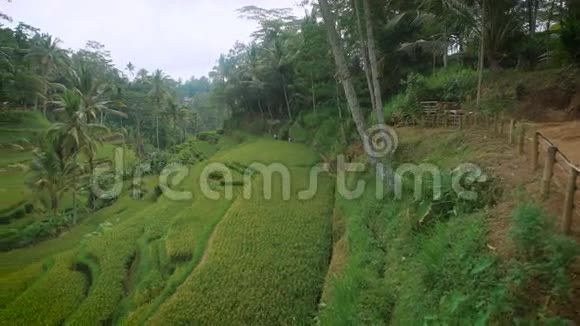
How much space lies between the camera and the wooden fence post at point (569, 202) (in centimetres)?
415

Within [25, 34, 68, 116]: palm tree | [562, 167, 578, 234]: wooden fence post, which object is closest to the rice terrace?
[562, 167, 578, 234]: wooden fence post

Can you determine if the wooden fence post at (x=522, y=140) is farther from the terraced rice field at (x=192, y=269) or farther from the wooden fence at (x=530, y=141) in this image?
the terraced rice field at (x=192, y=269)

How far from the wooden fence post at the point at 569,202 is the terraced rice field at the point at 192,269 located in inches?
213

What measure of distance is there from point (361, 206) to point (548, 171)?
20.3ft

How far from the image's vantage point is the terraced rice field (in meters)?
8.52

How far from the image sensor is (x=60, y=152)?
19438mm

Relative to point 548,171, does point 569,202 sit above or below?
below

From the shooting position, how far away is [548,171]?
510cm

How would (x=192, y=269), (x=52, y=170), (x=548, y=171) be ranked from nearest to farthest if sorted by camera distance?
(x=548, y=171) < (x=192, y=269) < (x=52, y=170)

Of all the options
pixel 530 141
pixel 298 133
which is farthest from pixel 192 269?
pixel 298 133

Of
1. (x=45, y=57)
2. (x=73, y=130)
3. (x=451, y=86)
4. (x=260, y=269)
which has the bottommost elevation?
(x=260, y=269)

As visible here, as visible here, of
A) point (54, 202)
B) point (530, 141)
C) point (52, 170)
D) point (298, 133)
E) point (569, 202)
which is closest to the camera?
point (569, 202)

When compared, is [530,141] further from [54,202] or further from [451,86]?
[54,202]

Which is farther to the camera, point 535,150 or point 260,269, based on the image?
point 260,269
